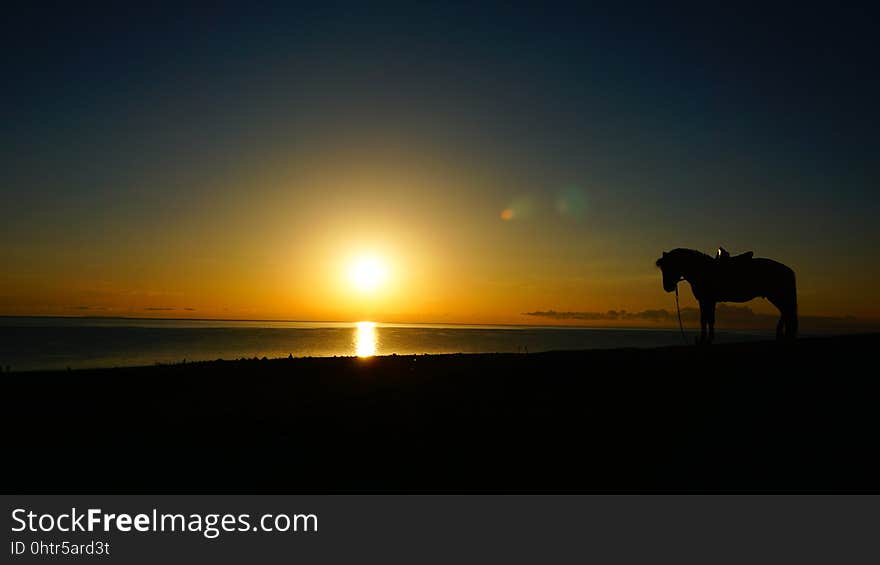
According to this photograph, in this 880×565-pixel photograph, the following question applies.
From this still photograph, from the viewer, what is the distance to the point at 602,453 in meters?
7.37

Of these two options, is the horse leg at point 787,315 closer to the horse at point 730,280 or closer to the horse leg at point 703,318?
the horse at point 730,280

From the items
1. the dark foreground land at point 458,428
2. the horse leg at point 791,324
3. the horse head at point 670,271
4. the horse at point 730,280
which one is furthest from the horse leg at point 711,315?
the dark foreground land at point 458,428

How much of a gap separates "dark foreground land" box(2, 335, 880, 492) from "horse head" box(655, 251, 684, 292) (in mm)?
4808

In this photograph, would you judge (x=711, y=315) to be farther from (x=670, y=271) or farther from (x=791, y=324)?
(x=791, y=324)

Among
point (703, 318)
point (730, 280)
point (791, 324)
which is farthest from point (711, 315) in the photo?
point (791, 324)

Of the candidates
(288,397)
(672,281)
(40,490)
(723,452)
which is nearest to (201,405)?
(288,397)

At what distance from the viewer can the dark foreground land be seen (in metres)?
6.68

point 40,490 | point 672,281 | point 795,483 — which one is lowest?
point 795,483

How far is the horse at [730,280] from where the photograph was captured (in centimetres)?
1695

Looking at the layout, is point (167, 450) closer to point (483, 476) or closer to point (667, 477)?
point (483, 476)

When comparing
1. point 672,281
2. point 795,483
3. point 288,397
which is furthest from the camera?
point 672,281

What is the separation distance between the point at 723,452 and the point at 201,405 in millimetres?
8389

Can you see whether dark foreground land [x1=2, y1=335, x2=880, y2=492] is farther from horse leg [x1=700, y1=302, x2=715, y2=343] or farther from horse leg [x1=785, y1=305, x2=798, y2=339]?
horse leg [x1=785, y1=305, x2=798, y2=339]

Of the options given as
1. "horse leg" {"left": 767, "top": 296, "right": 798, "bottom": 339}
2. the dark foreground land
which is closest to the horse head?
"horse leg" {"left": 767, "top": 296, "right": 798, "bottom": 339}
